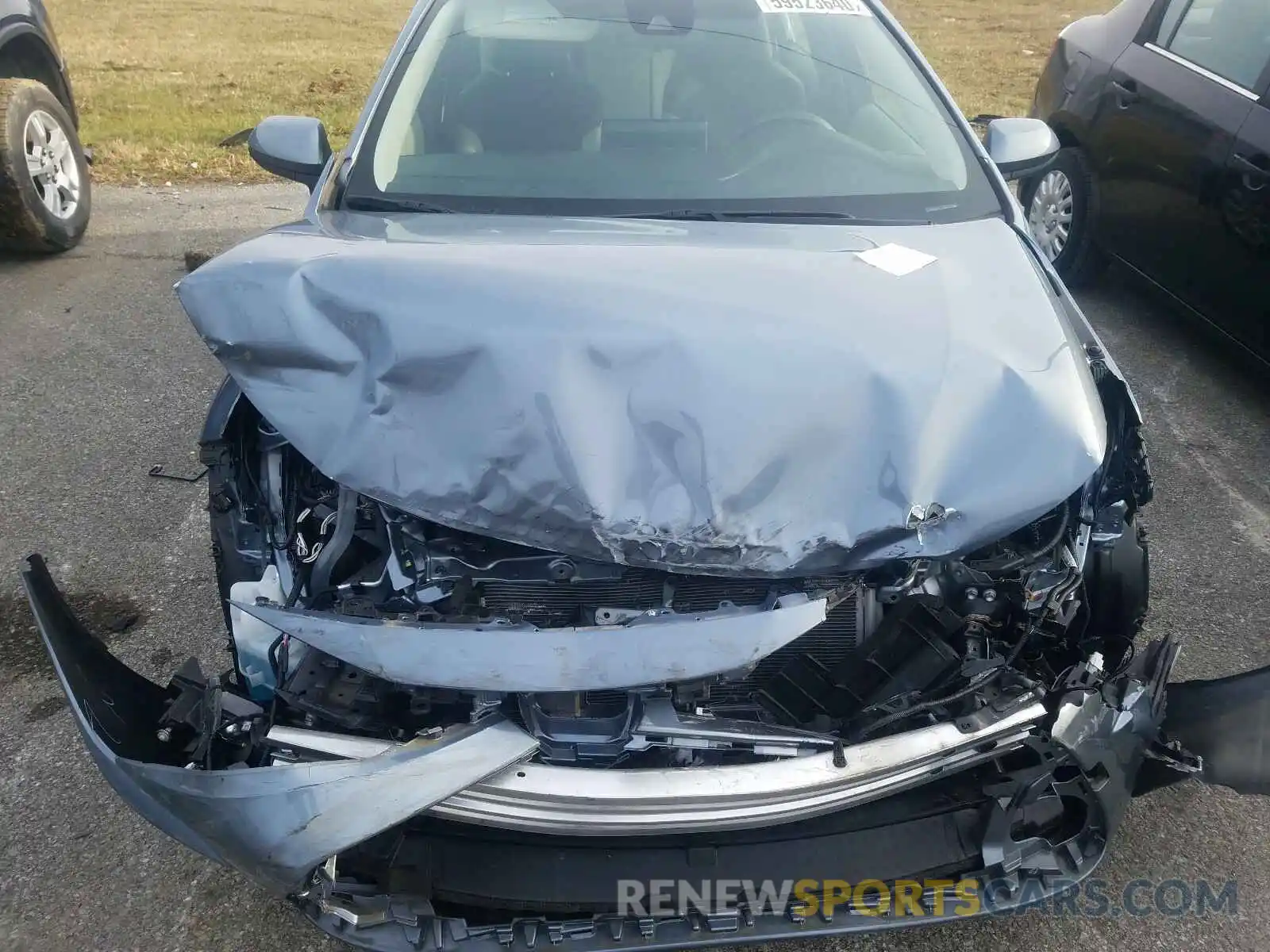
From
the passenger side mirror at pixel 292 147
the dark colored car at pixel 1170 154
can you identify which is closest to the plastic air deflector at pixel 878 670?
the passenger side mirror at pixel 292 147

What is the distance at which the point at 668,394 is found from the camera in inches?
68.6

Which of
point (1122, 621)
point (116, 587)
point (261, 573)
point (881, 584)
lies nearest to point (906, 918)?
point (881, 584)

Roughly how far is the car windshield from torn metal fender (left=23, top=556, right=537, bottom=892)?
143 cm

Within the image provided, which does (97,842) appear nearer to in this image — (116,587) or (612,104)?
(116,587)

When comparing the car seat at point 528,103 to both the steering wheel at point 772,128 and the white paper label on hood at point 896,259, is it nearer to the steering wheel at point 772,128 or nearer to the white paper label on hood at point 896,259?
the steering wheel at point 772,128

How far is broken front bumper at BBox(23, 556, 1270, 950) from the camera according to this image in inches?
57.2

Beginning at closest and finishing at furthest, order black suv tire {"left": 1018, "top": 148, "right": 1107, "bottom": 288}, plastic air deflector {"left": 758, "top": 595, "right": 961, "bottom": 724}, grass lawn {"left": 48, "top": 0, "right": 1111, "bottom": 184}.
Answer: plastic air deflector {"left": 758, "top": 595, "right": 961, "bottom": 724}, black suv tire {"left": 1018, "top": 148, "right": 1107, "bottom": 288}, grass lawn {"left": 48, "top": 0, "right": 1111, "bottom": 184}

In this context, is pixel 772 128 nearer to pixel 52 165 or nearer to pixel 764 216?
pixel 764 216

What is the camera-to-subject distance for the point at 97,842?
7.09ft

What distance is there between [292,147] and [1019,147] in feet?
7.02

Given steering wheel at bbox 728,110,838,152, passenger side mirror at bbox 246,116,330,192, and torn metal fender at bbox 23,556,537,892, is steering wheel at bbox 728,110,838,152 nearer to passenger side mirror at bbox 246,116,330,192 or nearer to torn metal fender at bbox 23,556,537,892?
passenger side mirror at bbox 246,116,330,192

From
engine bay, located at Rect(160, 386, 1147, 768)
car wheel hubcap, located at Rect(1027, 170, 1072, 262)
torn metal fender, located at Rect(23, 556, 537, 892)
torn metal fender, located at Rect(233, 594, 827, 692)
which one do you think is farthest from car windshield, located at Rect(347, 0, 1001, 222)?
car wheel hubcap, located at Rect(1027, 170, 1072, 262)

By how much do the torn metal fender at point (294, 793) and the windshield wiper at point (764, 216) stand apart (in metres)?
1.38

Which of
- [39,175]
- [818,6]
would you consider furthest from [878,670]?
[39,175]
